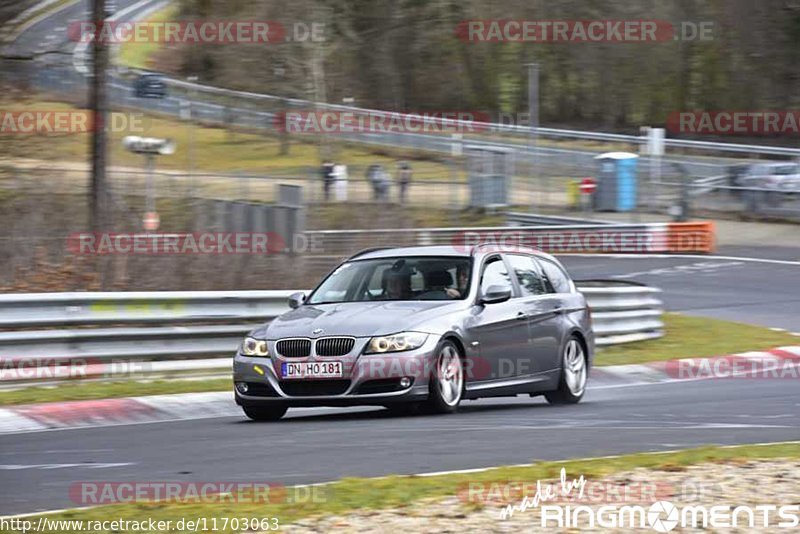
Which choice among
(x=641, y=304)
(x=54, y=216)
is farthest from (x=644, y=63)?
(x=641, y=304)

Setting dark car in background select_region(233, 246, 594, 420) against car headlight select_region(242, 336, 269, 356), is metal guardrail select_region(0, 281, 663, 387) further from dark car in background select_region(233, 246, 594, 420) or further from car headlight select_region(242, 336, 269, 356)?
car headlight select_region(242, 336, 269, 356)

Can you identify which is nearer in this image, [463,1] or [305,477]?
[305,477]

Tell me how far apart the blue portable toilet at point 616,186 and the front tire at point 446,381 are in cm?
2524

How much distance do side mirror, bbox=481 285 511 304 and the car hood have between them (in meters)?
0.28

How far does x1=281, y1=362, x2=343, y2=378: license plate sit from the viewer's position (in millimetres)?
10812

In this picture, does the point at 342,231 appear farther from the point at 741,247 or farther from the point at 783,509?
the point at 783,509

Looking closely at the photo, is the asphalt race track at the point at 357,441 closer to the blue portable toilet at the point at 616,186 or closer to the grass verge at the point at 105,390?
the grass verge at the point at 105,390

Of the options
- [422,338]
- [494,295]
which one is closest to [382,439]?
[422,338]

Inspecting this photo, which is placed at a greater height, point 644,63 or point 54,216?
point 644,63

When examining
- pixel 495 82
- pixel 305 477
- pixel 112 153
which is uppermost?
pixel 495 82

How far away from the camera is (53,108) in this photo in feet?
125

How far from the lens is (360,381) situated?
10820 mm

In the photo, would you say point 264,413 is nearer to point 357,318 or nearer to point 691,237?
point 357,318

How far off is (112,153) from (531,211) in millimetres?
14144
